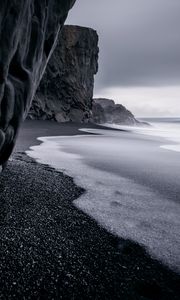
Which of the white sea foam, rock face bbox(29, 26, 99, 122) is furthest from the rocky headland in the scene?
the white sea foam

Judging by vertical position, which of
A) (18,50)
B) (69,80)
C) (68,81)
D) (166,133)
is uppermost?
(69,80)

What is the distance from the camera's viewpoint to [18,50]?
2.45m

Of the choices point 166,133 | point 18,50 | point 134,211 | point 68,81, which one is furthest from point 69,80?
point 134,211

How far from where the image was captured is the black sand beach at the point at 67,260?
1.48 metres

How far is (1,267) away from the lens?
158 cm

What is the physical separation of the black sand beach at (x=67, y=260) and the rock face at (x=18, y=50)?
2.80 feet

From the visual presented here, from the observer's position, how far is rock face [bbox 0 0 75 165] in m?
2.07

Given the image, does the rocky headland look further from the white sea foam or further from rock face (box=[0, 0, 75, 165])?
rock face (box=[0, 0, 75, 165])

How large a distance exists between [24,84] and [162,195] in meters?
2.21

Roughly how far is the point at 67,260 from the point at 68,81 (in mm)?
26438

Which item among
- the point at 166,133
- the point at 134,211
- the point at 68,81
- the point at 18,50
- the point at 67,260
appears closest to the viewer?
the point at 67,260

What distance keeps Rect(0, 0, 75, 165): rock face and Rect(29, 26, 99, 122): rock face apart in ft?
66.9

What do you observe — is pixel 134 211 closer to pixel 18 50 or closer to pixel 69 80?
pixel 18 50

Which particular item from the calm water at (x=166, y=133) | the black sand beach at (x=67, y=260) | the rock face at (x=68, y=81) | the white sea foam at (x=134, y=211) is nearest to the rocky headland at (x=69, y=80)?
the rock face at (x=68, y=81)
